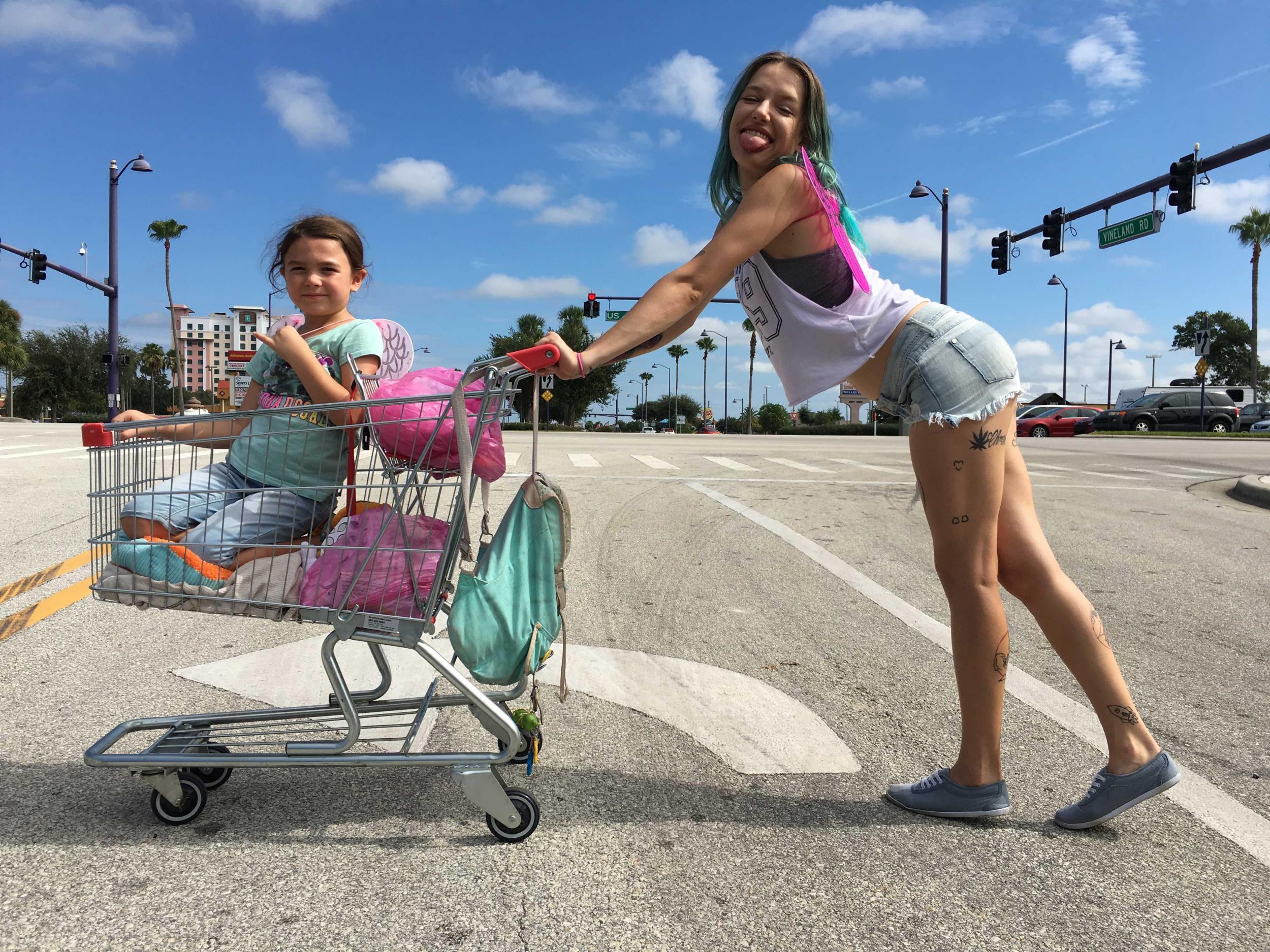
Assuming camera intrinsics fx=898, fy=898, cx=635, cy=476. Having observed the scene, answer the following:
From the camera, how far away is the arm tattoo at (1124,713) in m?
2.38

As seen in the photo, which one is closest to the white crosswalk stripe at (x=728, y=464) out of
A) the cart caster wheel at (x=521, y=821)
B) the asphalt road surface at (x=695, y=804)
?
the asphalt road surface at (x=695, y=804)

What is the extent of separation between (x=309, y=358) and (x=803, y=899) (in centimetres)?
185

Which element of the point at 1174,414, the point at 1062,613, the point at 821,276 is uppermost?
the point at 1174,414

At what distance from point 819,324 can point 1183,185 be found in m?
19.1

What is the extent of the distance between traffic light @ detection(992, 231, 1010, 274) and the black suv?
13.3 m

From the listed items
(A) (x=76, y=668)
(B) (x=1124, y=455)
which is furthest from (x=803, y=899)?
(B) (x=1124, y=455)

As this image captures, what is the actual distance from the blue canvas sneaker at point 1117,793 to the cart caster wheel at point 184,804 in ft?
7.42

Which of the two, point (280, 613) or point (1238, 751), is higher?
point (280, 613)

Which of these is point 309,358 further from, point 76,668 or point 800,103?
point 76,668

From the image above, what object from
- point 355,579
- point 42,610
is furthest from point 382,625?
point 42,610

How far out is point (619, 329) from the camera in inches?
86.4

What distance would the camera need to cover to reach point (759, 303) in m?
2.55

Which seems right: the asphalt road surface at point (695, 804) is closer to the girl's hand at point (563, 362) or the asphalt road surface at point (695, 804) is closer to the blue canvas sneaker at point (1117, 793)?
the blue canvas sneaker at point (1117, 793)

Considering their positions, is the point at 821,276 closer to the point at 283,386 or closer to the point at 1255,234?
the point at 283,386
